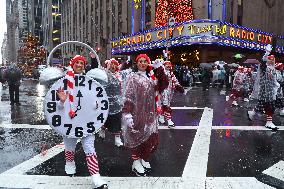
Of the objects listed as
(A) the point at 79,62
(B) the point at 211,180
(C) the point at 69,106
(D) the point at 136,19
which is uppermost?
(D) the point at 136,19

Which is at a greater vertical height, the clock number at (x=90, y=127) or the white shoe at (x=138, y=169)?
the clock number at (x=90, y=127)

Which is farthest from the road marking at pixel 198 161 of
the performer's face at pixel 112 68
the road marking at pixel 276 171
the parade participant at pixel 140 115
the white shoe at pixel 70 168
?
the performer's face at pixel 112 68

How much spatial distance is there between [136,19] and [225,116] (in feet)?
112

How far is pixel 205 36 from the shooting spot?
93.4 ft

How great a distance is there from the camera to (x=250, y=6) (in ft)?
A: 122

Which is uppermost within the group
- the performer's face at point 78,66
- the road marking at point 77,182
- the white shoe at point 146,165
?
the performer's face at point 78,66

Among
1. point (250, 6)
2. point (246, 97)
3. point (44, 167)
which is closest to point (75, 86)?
point (44, 167)

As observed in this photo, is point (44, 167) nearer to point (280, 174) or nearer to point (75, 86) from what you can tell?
point (75, 86)

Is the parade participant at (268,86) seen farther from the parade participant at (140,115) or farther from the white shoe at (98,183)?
the white shoe at (98,183)

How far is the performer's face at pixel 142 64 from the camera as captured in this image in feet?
17.3

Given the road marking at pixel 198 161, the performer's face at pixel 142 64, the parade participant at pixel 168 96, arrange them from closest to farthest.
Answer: the road marking at pixel 198 161 → the performer's face at pixel 142 64 → the parade participant at pixel 168 96

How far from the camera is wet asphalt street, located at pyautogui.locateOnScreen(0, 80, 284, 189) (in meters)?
4.77

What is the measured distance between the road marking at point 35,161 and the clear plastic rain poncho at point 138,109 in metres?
1.63

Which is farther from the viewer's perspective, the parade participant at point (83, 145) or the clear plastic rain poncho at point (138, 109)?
the clear plastic rain poncho at point (138, 109)
